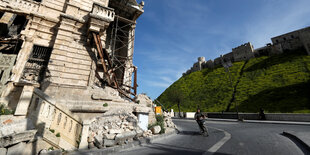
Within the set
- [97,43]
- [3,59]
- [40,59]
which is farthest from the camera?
[97,43]

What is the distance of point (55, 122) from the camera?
4824mm

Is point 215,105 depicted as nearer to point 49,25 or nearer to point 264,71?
point 264,71

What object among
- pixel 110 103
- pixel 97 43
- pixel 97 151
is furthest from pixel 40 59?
pixel 97 151

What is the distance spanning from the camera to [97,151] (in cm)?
444

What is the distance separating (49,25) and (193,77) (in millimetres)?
65715

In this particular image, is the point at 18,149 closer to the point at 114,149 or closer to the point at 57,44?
the point at 114,149

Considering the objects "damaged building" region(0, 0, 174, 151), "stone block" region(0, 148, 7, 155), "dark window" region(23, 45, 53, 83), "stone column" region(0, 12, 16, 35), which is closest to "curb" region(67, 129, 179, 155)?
"damaged building" region(0, 0, 174, 151)

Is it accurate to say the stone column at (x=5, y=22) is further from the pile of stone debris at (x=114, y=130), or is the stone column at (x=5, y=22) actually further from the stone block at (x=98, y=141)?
the stone block at (x=98, y=141)

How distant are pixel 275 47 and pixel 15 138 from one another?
74.7 metres

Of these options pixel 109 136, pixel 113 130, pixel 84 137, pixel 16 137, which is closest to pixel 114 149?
pixel 109 136

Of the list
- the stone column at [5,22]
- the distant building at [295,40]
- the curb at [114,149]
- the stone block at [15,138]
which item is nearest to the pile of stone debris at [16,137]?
the stone block at [15,138]

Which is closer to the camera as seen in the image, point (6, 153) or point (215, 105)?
point (6, 153)

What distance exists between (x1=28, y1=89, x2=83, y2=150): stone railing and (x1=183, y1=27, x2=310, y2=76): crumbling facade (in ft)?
143

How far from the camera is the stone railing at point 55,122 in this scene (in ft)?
14.8
